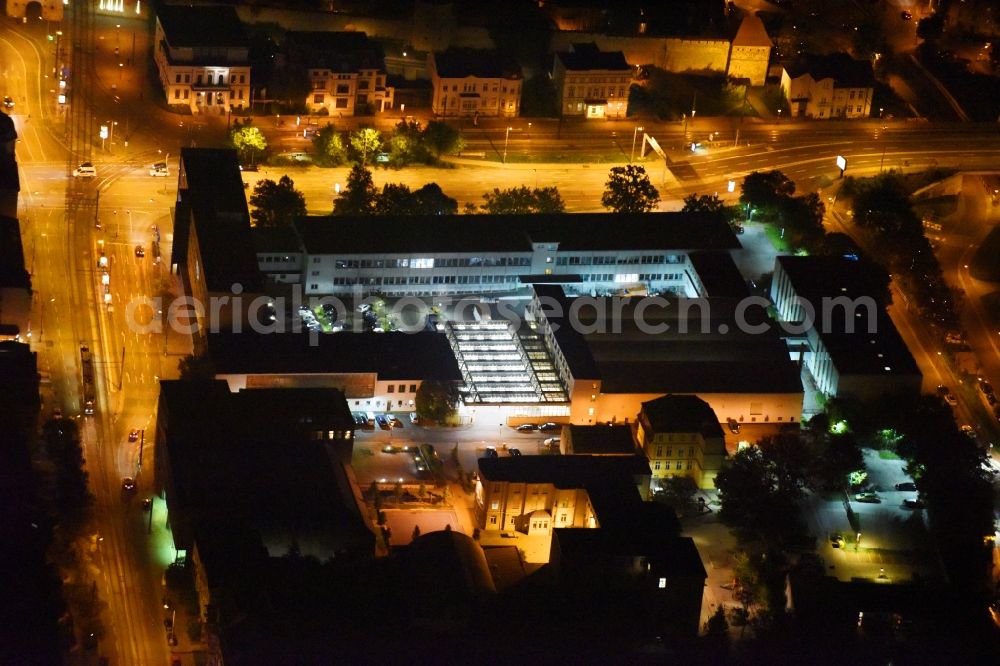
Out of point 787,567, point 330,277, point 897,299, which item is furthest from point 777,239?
point 787,567

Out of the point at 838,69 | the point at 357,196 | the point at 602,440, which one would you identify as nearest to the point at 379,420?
the point at 602,440

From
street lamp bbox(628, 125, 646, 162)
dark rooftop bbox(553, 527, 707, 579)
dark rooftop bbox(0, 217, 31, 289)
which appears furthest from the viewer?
street lamp bbox(628, 125, 646, 162)

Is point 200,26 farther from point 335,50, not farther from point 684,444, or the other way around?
point 684,444

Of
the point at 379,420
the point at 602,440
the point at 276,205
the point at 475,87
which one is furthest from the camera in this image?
the point at 475,87

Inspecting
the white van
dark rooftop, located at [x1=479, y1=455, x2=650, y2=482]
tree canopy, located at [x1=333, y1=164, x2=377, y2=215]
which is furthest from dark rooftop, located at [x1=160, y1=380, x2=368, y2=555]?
the white van

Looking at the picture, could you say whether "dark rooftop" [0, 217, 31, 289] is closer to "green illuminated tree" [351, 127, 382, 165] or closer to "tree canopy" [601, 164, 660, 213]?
"green illuminated tree" [351, 127, 382, 165]

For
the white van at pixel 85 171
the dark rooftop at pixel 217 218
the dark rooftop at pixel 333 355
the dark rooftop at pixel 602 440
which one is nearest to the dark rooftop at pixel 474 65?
the dark rooftop at pixel 217 218
